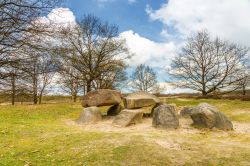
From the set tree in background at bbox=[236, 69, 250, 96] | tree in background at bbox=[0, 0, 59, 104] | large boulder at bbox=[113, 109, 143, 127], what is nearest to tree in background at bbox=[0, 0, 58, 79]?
tree in background at bbox=[0, 0, 59, 104]

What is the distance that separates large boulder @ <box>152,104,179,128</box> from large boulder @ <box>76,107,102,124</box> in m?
3.44

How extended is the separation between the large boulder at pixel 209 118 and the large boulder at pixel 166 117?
0.93 meters

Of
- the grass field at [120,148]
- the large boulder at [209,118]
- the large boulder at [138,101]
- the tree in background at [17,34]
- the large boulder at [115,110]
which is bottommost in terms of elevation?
the grass field at [120,148]

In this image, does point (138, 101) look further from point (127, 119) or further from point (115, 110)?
point (115, 110)

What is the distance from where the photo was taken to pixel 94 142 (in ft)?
33.4

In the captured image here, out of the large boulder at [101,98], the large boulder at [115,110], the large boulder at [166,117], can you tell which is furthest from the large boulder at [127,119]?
the large boulder at [115,110]

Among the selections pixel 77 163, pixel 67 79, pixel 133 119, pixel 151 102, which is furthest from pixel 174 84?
pixel 77 163

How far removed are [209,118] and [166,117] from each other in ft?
5.71

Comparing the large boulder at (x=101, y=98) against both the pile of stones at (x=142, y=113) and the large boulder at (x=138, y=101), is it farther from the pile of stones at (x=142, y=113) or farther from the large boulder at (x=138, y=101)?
the large boulder at (x=138, y=101)

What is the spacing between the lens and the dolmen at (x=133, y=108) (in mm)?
14695

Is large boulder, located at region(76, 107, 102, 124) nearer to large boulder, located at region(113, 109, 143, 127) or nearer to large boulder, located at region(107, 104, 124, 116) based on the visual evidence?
large boulder, located at region(113, 109, 143, 127)

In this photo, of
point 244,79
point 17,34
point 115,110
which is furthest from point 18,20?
point 244,79

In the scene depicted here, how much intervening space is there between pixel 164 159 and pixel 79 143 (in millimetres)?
2920

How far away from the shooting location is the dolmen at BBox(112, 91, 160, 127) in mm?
14695
